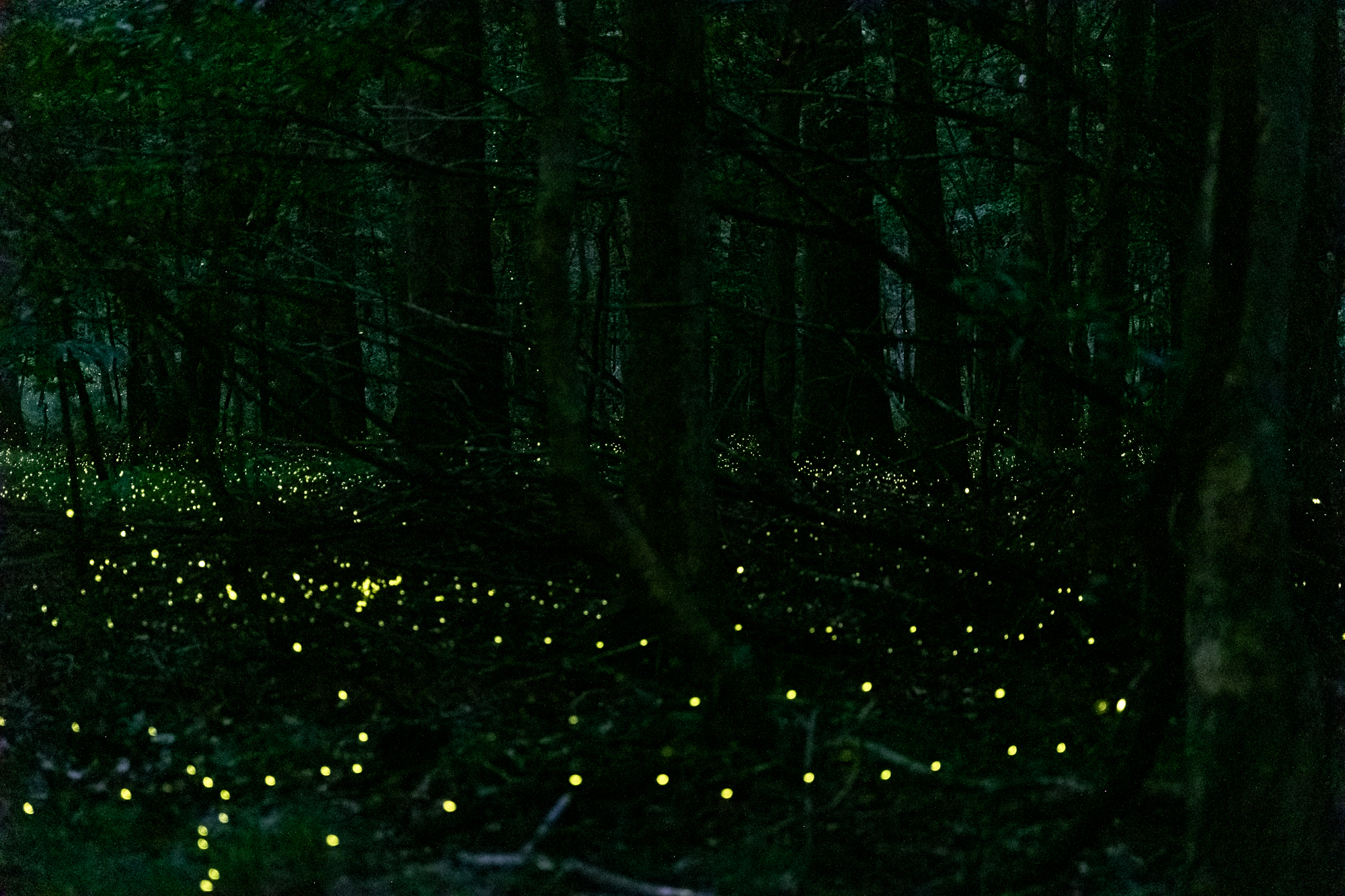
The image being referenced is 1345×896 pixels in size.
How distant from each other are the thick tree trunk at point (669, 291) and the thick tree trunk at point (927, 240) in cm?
130

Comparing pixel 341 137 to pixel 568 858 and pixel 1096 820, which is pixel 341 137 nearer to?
pixel 568 858

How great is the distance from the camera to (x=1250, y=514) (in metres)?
4.28

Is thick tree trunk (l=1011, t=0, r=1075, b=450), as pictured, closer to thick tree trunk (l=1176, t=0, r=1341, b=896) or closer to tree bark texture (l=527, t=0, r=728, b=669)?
thick tree trunk (l=1176, t=0, r=1341, b=896)

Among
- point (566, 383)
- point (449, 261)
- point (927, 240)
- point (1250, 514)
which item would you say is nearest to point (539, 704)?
point (566, 383)

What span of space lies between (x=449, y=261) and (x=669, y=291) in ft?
20.0

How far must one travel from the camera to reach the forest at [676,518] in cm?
458

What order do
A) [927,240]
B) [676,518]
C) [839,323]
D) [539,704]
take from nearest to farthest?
[539,704] → [676,518] → [927,240] → [839,323]

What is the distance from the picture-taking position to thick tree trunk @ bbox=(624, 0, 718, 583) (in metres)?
6.64

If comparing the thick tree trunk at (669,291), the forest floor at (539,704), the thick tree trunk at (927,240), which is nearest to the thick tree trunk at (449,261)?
the forest floor at (539,704)

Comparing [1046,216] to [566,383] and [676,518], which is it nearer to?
[676,518]

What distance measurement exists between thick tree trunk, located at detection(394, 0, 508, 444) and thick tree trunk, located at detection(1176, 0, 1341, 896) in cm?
426

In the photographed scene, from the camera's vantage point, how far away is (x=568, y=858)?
502 cm

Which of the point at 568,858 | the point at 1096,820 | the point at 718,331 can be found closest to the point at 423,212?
the point at 718,331

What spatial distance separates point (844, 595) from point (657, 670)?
6.28 feet
